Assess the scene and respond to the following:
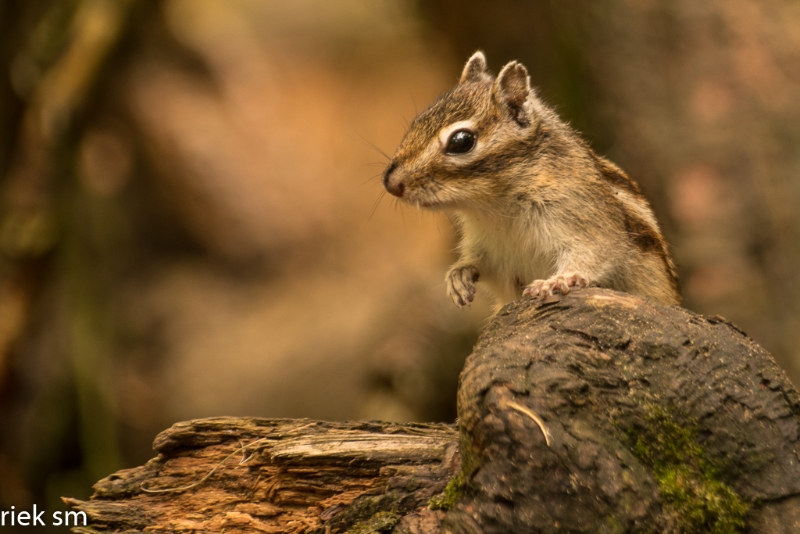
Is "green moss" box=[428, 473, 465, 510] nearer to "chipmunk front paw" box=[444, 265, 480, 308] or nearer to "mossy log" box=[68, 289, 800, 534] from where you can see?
"mossy log" box=[68, 289, 800, 534]

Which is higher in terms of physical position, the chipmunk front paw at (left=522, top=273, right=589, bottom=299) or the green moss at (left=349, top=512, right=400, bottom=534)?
the chipmunk front paw at (left=522, top=273, right=589, bottom=299)

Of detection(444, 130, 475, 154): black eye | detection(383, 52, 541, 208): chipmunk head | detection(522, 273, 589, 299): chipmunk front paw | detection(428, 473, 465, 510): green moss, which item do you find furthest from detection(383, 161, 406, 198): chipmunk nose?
detection(428, 473, 465, 510): green moss

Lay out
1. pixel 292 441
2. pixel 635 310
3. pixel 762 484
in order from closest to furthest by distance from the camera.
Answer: pixel 762 484 < pixel 635 310 < pixel 292 441

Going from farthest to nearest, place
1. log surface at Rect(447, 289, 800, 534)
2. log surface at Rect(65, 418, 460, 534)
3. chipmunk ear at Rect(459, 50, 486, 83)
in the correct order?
1. chipmunk ear at Rect(459, 50, 486, 83)
2. log surface at Rect(65, 418, 460, 534)
3. log surface at Rect(447, 289, 800, 534)

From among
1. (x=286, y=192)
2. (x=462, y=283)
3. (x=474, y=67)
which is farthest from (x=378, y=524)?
(x=286, y=192)

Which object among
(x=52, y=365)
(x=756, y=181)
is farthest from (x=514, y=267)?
(x=52, y=365)

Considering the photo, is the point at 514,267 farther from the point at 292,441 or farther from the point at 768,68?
the point at 768,68

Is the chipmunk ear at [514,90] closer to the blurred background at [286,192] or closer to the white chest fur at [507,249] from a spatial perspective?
the white chest fur at [507,249]

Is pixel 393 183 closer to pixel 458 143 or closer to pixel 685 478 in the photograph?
pixel 458 143
